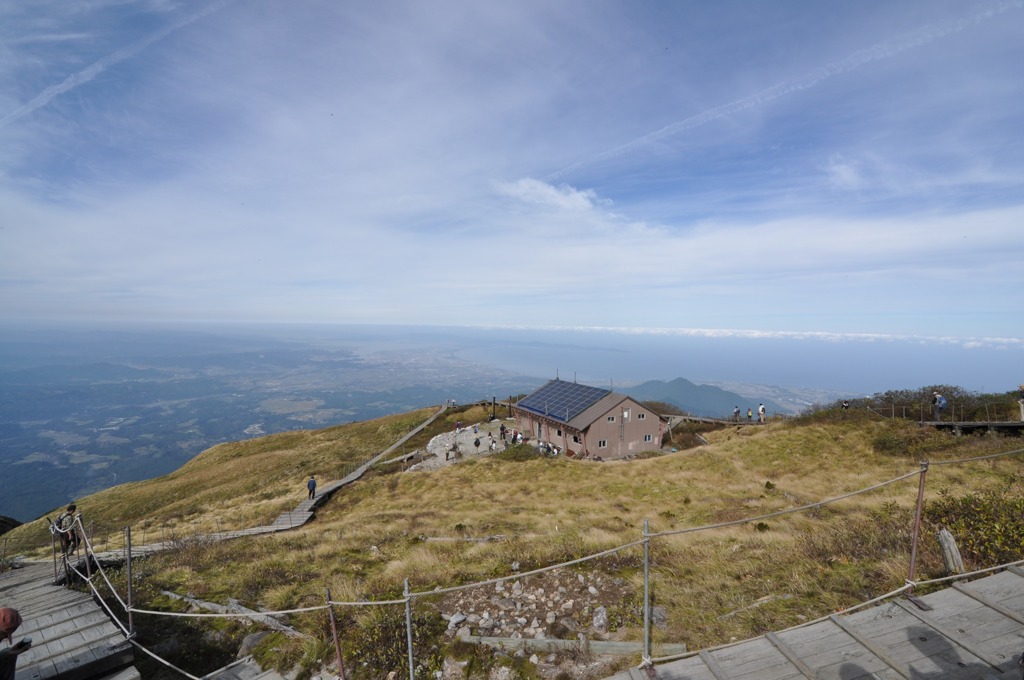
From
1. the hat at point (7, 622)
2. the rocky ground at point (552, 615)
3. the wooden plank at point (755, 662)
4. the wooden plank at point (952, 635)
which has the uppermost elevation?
the hat at point (7, 622)

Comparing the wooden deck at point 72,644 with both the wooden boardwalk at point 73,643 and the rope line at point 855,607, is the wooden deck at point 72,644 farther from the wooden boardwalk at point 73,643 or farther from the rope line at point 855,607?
the rope line at point 855,607

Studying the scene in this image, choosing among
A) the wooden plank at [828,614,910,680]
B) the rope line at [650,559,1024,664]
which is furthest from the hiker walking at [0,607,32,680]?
the wooden plank at [828,614,910,680]

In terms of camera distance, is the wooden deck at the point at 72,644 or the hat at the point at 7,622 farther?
the wooden deck at the point at 72,644

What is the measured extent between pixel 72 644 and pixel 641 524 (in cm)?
1920

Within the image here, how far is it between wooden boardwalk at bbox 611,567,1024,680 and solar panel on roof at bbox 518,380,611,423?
38812mm

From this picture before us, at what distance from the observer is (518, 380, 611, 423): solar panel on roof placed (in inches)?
1874

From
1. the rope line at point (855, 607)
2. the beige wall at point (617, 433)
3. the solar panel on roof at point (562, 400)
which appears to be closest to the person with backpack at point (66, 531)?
the rope line at point (855, 607)

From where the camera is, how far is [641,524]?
20578 mm

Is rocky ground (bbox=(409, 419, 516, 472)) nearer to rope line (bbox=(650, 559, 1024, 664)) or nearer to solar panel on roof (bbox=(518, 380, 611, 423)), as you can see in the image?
solar panel on roof (bbox=(518, 380, 611, 423))

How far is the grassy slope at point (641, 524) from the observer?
10.6 meters

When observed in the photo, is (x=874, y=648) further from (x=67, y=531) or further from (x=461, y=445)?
(x=461, y=445)

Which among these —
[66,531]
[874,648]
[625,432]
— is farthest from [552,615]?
[625,432]

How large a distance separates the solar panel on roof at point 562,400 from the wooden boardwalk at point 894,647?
38.8 metres

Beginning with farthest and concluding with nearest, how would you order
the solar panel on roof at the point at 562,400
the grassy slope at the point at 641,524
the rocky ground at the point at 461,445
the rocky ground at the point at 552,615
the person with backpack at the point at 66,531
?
the solar panel on roof at the point at 562,400 < the rocky ground at the point at 461,445 < the person with backpack at the point at 66,531 < the grassy slope at the point at 641,524 < the rocky ground at the point at 552,615
